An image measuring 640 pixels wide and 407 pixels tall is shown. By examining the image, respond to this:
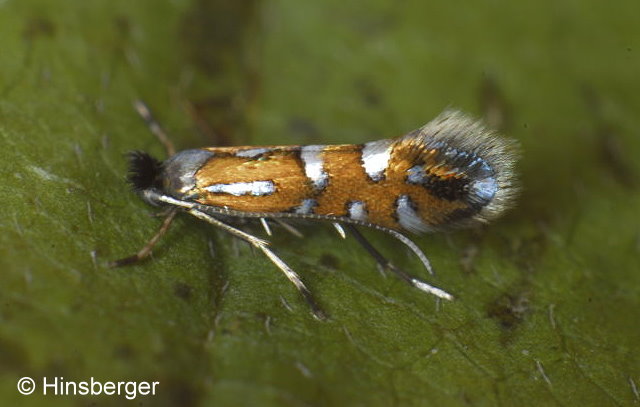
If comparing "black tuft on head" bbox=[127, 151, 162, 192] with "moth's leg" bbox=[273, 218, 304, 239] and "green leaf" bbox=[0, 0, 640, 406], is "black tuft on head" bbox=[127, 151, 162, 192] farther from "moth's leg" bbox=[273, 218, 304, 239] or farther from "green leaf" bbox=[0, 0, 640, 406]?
"moth's leg" bbox=[273, 218, 304, 239]

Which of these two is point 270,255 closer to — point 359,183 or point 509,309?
point 359,183

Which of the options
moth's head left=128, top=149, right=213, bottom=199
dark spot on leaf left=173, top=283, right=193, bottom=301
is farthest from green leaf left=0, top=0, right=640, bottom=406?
moth's head left=128, top=149, right=213, bottom=199

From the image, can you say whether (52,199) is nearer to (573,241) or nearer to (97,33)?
(97,33)

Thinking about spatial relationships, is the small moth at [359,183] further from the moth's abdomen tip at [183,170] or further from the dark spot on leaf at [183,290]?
the dark spot on leaf at [183,290]

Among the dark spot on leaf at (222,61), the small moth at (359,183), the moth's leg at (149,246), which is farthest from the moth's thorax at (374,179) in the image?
the dark spot on leaf at (222,61)

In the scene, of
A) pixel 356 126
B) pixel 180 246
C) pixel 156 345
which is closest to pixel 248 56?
pixel 356 126

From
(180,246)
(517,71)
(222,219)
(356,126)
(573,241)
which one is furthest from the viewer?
(517,71)

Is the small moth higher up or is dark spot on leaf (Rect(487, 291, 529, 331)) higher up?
the small moth
